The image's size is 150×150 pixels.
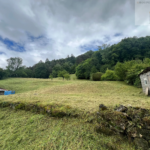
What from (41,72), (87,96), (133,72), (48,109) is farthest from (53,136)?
(41,72)

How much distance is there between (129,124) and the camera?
296 centimetres

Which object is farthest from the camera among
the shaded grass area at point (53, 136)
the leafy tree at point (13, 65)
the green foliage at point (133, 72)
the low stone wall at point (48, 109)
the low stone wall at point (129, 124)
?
the leafy tree at point (13, 65)

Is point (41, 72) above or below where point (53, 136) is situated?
above

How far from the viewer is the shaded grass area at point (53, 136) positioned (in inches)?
111

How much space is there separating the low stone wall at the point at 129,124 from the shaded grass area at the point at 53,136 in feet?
0.73

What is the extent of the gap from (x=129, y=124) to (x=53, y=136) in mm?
2763

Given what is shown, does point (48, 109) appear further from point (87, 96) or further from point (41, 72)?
point (41, 72)

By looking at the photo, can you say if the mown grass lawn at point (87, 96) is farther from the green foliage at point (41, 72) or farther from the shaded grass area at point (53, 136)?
the green foliage at point (41, 72)

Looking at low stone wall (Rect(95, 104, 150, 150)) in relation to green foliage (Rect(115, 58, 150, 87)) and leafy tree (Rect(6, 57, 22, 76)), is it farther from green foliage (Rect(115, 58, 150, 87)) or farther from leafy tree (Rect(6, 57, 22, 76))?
leafy tree (Rect(6, 57, 22, 76))

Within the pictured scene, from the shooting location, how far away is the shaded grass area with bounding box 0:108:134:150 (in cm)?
283

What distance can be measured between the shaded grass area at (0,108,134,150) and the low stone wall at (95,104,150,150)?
223mm

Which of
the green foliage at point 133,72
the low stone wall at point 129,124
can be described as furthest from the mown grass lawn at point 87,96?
the green foliage at point 133,72

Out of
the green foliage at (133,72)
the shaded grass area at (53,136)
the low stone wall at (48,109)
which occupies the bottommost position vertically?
the shaded grass area at (53,136)

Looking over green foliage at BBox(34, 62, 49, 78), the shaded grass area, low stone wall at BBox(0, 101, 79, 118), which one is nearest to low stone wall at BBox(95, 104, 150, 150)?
the shaded grass area
